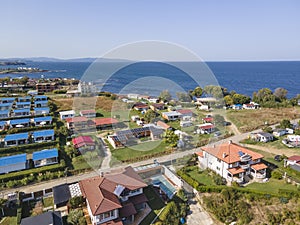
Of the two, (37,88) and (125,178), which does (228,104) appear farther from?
(37,88)

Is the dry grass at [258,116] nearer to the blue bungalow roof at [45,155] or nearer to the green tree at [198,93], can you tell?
the green tree at [198,93]

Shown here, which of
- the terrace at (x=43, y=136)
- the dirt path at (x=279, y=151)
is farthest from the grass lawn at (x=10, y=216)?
the dirt path at (x=279, y=151)

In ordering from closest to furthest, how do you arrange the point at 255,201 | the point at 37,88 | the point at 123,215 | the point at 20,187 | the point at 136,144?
the point at 123,215, the point at 255,201, the point at 20,187, the point at 136,144, the point at 37,88

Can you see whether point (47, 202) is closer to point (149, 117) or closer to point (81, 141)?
point (81, 141)

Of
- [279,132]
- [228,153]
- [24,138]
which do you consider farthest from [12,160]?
[279,132]

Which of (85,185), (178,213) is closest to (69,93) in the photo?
(85,185)

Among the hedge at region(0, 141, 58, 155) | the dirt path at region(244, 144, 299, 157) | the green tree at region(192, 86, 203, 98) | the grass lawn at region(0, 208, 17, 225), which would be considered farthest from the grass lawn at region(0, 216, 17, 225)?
the green tree at region(192, 86, 203, 98)
